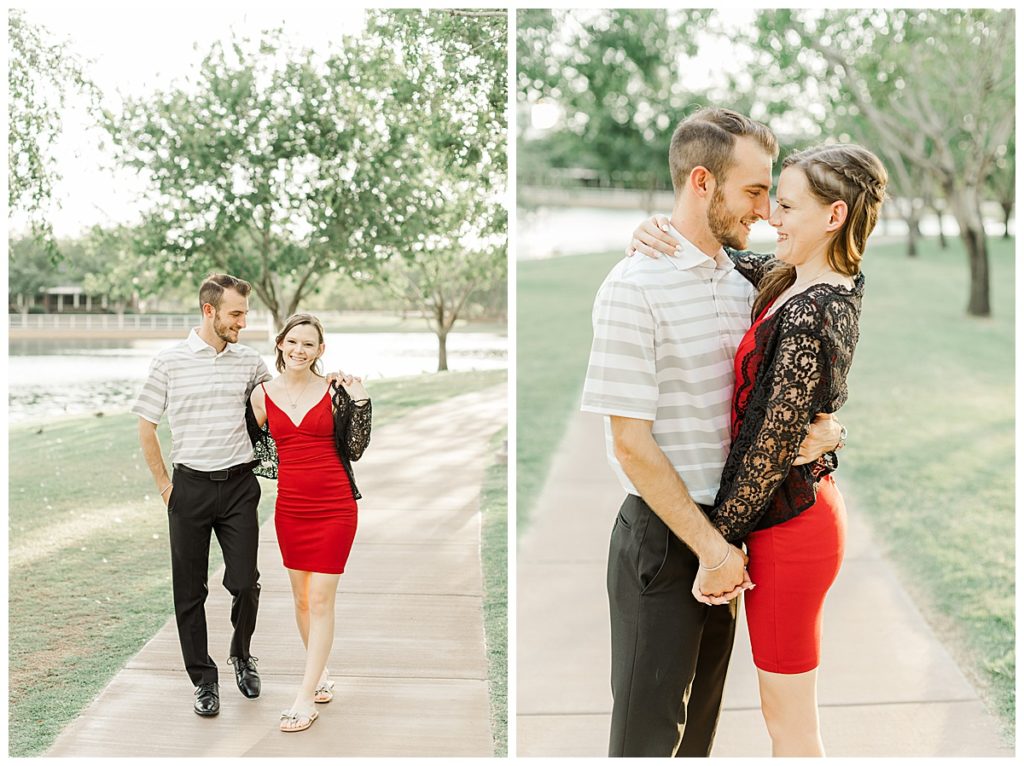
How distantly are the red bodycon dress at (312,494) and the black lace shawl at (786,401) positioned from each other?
4.09ft

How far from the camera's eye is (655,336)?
202 cm

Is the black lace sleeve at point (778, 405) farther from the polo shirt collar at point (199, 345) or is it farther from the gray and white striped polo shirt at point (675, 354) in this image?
the polo shirt collar at point (199, 345)

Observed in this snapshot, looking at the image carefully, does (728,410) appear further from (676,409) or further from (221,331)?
(221,331)

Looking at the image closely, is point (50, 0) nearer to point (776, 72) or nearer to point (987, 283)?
point (776, 72)

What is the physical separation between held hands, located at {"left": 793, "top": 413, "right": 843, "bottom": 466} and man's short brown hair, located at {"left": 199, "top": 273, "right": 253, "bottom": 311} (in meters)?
1.72

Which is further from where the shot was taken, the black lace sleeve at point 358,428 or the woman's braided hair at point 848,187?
the black lace sleeve at point 358,428

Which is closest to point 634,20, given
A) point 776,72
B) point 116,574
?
point 776,72

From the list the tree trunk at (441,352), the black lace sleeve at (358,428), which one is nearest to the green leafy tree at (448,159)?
the tree trunk at (441,352)

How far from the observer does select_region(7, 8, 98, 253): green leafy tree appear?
9.94ft

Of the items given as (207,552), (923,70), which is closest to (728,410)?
(207,552)

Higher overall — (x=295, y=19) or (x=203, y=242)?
(x=295, y=19)

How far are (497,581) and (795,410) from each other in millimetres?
1488

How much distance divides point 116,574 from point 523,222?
1298cm

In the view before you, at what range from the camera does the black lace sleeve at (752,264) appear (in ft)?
7.34
